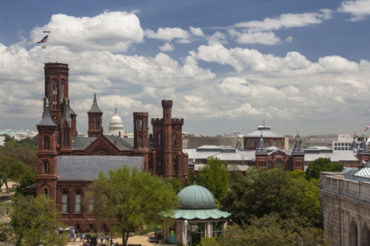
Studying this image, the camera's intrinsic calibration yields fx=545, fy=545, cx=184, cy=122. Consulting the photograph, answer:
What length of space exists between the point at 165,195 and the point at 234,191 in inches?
420

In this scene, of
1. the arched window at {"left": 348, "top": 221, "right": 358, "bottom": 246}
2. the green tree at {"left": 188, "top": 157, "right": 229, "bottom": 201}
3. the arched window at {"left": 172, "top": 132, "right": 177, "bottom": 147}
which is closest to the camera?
the arched window at {"left": 348, "top": 221, "right": 358, "bottom": 246}

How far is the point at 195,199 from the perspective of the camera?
2420 inches

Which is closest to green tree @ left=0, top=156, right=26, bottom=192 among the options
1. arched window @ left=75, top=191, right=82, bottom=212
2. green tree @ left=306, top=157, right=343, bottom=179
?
arched window @ left=75, top=191, right=82, bottom=212

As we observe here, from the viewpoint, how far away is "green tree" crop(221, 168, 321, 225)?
59438 millimetres

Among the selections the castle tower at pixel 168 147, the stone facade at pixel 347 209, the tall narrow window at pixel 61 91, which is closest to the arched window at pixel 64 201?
the castle tower at pixel 168 147

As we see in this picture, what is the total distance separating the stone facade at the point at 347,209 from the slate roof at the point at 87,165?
32.2 metres

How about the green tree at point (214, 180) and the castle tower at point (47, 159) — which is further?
the green tree at point (214, 180)

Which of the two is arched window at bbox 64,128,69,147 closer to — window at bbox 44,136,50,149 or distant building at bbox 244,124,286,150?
window at bbox 44,136,50,149

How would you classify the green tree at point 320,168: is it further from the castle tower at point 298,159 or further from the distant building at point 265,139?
the distant building at point 265,139

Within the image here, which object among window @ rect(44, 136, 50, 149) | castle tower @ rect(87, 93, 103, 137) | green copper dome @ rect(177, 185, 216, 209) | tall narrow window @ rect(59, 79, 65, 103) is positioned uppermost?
tall narrow window @ rect(59, 79, 65, 103)

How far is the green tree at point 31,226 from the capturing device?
49.7 meters

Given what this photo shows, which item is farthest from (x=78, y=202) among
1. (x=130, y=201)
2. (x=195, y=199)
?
(x=195, y=199)

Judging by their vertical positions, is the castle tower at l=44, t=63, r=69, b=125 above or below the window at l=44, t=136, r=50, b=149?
above

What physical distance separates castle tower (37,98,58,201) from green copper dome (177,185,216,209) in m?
19.8
